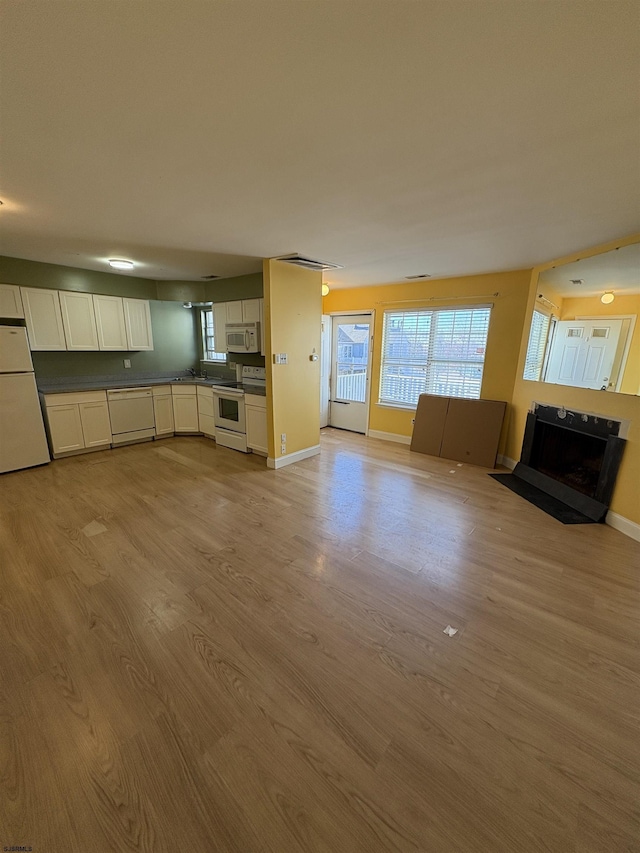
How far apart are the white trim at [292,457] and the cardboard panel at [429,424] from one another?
5.23 feet

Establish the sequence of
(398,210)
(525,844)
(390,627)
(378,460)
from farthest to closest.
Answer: (378,460)
(398,210)
(390,627)
(525,844)

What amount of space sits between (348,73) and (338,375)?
16.9ft

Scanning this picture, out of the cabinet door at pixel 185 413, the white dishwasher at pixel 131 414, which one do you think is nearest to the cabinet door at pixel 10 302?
the white dishwasher at pixel 131 414

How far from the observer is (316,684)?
1.59m

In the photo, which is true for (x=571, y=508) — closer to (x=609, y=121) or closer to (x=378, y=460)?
(x=378, y=460)

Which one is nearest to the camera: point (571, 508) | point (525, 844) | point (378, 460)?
point (525, 844)

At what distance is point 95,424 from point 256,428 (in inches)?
91.7

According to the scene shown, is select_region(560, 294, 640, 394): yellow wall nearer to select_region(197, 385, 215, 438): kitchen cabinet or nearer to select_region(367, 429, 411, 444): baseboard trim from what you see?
select_region(367, 429, 411, 444): baseboard trim

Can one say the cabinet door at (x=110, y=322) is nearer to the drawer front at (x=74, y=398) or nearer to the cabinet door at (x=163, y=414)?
the drawer front at (x=74, y=398)

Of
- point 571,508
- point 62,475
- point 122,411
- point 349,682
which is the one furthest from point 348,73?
point 122,411

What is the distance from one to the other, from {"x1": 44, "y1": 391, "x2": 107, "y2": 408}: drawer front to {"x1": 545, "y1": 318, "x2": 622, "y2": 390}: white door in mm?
5892

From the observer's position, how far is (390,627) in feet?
6.29

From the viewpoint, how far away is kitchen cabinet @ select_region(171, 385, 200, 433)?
5500 mm

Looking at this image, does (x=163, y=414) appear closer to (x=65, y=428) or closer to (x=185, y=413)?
(x=185, y=413)
